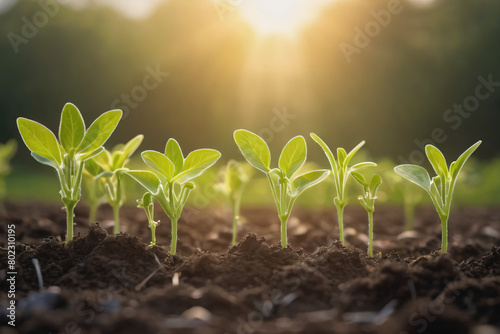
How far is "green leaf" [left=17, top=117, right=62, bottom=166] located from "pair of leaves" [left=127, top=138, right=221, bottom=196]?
0.36 m

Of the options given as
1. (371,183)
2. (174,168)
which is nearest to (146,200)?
(174,168)

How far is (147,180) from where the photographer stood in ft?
6.19

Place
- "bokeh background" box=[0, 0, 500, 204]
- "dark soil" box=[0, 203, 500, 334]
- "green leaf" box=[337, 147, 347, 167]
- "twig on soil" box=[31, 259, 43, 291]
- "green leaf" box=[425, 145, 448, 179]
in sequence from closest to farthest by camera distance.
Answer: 1. "dark soil" box=[0, 203, 500, 334]
2. "twig on soil" box=[31, 259, 43, 291]
3. "green leaf" box=[425, 145, 448, 179]
4. "green leaf" box=[337, 147, 347, 167]
5. "bokeh background" box=[0, 0, 500, 204]

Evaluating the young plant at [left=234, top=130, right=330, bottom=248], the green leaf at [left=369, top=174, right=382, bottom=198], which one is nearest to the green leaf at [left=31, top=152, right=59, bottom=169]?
the young plant at [left=234, top=130, right=330, bottom=248]

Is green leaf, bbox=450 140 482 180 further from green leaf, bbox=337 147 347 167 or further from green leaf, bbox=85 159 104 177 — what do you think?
green leaf, bbox=85 159 104 177

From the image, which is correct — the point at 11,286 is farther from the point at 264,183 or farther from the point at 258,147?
the point at 264,183

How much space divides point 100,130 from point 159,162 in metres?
0.34

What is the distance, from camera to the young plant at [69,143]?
184cm

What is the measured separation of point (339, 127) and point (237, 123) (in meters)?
3.06

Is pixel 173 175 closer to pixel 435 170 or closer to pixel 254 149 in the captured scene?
pixel 254 149

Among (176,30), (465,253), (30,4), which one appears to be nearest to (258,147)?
(465,253)

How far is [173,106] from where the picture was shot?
12695mm

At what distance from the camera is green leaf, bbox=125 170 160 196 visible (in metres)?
1.86

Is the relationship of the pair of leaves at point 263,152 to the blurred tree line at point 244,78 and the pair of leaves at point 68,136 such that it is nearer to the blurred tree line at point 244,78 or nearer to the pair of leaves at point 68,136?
the pair of leaves at point 68,136
